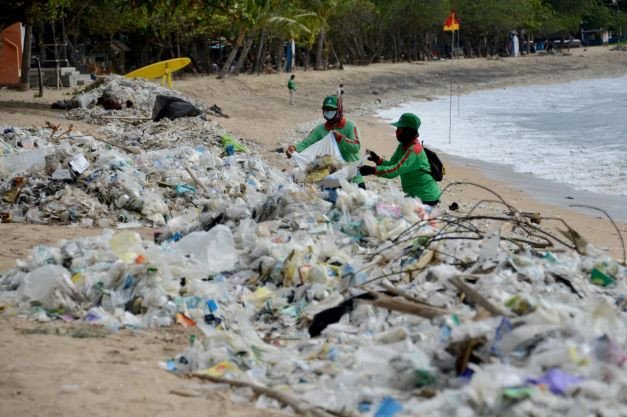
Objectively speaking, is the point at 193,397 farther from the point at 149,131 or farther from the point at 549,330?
the point at 149,131

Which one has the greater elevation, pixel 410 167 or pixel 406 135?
pixel 406 135

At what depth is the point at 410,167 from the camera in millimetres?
7918

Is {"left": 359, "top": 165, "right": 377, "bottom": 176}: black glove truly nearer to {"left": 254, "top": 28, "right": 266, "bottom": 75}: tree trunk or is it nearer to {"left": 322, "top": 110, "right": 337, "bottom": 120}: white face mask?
{"left": 322, "top": 110, "right": 337, "bottom": 120}: white face mask

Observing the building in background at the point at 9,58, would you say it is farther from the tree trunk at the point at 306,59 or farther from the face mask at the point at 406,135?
the face mask at the point at 406,135

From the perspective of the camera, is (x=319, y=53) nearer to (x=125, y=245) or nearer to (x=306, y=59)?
(x=306, y=59)

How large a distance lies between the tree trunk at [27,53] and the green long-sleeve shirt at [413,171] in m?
16.4

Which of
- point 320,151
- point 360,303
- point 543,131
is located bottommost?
point 543,131

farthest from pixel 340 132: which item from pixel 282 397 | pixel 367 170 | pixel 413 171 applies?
pixel 282 397

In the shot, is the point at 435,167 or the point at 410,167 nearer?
the point at 410,167

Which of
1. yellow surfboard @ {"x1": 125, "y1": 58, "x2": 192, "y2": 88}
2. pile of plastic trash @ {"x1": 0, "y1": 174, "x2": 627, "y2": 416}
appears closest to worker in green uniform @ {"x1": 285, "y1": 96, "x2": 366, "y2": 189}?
pile of plastic trash @ {"x1": 0, "y1": 174, "x2": 627, "y2": 416}

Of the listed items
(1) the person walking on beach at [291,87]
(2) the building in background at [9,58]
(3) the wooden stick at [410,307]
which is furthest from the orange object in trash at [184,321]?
(1) the person walking on beach at [291,87]

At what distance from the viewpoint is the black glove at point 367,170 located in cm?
797

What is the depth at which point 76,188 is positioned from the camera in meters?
10.3

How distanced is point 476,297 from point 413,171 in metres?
3.43
